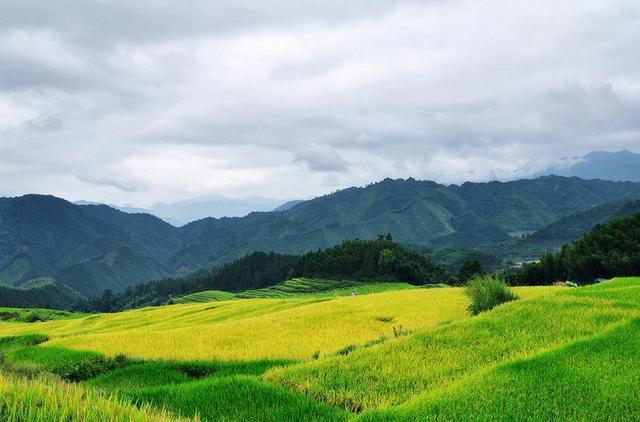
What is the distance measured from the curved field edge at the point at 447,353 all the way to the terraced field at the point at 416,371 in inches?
1.2

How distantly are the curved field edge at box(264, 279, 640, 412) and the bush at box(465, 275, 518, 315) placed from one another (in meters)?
2.68

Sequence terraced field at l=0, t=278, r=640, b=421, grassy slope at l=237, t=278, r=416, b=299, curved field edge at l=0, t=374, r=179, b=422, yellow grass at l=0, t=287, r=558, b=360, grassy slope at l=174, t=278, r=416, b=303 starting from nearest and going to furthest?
curved field edge at l=0, t=374, r=179, b=422
terraced field at l=0, t=278, r=640, b=421
yellow grass at l=0, t=287, r=558, b=360
grassy slope at l=237, t=278, r=416, b=299
grassy slope at l=174, t=278, r=416, b=303

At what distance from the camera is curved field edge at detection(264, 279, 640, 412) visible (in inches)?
391

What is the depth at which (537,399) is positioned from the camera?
8.39 metres

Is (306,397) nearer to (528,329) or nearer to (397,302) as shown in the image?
(528,329)

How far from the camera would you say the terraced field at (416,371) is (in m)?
8.28

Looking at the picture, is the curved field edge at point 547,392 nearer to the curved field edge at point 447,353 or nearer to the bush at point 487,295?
the curved field edge at point 447,353

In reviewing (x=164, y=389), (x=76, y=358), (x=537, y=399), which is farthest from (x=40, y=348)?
(x=537, y=399)

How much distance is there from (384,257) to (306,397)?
146 m

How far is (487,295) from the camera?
65.7 feet

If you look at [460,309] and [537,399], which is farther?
[460,309]

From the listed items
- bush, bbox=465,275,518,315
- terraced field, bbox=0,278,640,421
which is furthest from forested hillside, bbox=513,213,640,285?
terraced field, bbox=0,278,640,421

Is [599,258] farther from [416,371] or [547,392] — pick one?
[547,392]

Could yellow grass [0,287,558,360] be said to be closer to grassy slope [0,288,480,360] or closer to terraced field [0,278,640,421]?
grassy slope [0,288,480,360]
